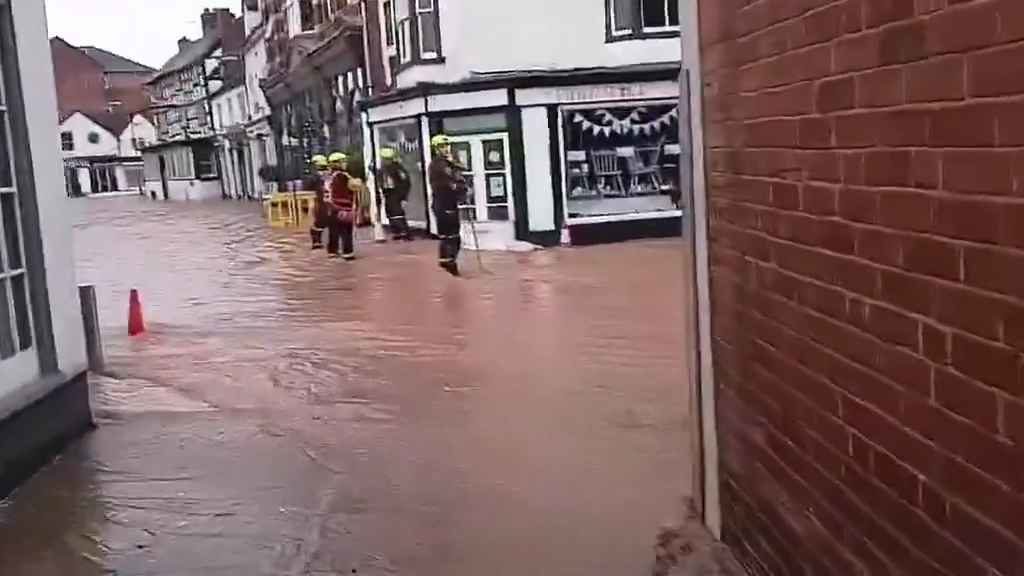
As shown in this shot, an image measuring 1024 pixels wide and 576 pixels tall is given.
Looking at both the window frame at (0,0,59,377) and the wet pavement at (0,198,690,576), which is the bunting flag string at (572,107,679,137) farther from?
the window frame at (0,0,59,377)

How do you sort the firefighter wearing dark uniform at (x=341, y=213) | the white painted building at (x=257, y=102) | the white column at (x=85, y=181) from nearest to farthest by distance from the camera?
the firefighter wearing dark uniform at (x=341, y=213) → the white painted building at (x=257, y=102) → the white column at (x=85, y=181)

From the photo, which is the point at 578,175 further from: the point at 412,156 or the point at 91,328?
the point at 91,328

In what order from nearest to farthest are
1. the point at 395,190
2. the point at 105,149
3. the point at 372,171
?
the point at 395,190 < the point at 372,171 < the point at 105,149

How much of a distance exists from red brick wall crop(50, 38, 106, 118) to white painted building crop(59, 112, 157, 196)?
10.4 ft

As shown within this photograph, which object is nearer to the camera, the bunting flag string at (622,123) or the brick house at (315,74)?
the bunting flag string at (622,123)

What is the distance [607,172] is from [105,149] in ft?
267

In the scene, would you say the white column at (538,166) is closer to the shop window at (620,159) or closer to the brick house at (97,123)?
the shop window at (620,159)

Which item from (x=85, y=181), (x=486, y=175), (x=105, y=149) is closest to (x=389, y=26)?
(x=486, y=175)

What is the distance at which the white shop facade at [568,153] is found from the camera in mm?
21312

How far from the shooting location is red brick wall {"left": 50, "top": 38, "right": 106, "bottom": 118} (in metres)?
97.6

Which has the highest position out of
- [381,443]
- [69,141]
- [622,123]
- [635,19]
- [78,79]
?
[78,79]

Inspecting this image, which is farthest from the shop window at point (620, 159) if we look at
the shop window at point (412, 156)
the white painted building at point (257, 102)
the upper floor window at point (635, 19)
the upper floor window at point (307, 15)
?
the white painted building at point (257, 102)

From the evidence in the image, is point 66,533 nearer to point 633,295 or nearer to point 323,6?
point 633,295

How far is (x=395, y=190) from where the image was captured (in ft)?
79.6
